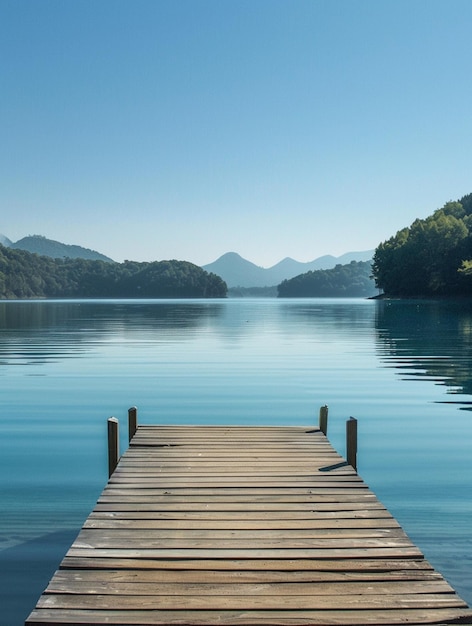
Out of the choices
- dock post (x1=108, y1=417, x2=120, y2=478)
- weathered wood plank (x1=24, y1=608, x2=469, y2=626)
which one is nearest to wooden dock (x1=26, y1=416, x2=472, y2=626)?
weathered wood plank (x1=24, y1=608, x2=469, y2=626)

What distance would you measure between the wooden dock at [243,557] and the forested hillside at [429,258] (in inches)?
4068

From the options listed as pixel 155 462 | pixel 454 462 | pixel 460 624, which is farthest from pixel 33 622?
pixel 454 462

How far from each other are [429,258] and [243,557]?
124151 millimetres

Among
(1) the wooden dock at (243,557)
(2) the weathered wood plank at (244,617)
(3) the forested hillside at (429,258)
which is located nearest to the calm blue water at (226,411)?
(1) the wooden dock at (243,557)

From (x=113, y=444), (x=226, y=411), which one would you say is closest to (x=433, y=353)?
(x=226, y=411)

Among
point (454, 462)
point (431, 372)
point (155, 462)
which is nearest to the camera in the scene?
point (155, 462)

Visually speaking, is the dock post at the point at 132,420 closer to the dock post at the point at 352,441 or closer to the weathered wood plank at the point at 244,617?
the dock post at the point at 352,441

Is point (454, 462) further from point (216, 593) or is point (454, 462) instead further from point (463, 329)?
point (463, 329)

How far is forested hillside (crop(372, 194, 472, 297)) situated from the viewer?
11569cm

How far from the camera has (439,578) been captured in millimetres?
4582

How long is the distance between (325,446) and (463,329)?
3476 centimetres

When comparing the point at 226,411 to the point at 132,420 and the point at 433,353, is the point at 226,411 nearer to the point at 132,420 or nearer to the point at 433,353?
the point at 132,420

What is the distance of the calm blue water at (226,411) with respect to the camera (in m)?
7.53

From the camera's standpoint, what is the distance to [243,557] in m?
4.97
